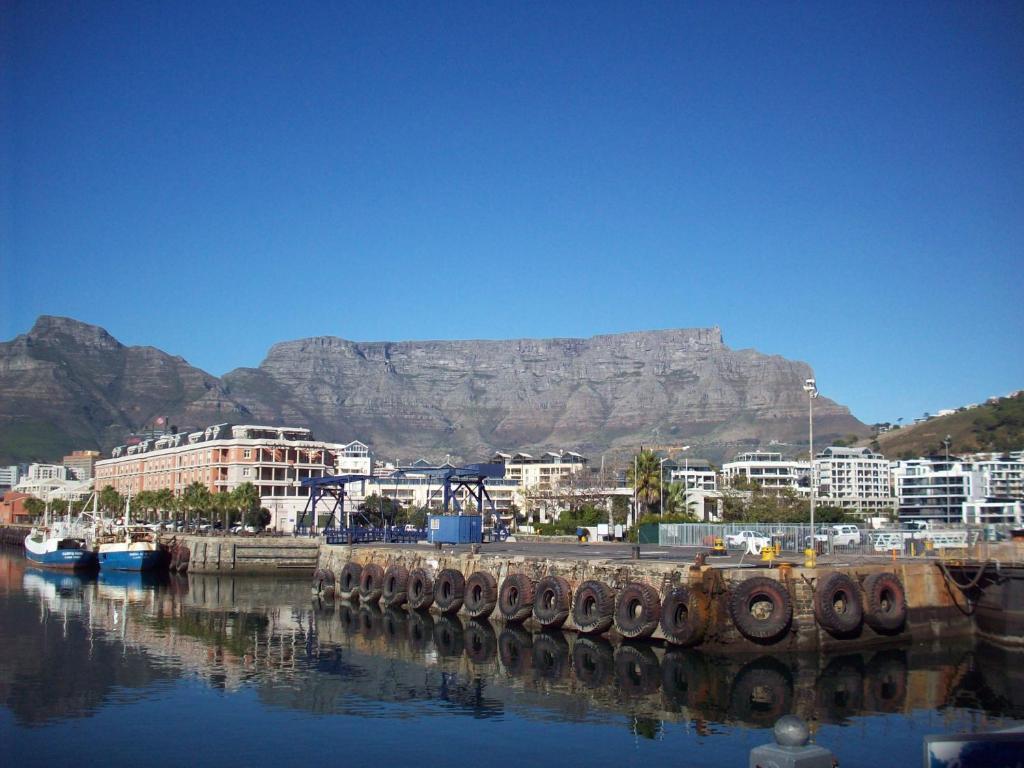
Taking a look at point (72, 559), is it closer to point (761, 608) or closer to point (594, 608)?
point (594, 608)

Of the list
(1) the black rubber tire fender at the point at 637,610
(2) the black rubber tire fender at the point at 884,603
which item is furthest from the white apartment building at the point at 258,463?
(2) the black rubber tire fender at the point at 884,603

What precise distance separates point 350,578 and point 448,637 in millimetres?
17569

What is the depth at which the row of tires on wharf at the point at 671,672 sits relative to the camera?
29156mm

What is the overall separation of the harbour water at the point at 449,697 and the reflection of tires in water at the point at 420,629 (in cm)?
28

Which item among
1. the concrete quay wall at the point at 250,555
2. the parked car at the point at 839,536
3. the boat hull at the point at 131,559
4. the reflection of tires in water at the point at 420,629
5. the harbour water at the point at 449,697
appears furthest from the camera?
the concrete quay wall at the point at 250,555

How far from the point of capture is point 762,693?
100ft

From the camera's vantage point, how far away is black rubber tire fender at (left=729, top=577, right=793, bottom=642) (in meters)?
36.5

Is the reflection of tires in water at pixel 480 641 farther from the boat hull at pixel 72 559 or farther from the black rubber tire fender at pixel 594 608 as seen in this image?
the boat hull at pixel 72 559

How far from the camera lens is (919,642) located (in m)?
40.7

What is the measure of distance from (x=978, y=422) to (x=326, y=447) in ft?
460

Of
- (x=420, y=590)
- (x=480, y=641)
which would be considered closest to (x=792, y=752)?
(x=480, y=641)

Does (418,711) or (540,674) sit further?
(540,674)

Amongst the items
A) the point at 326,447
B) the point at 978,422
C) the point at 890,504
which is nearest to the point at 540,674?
the point at 326,447

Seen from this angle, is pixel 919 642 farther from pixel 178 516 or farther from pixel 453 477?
pixel 178 516
